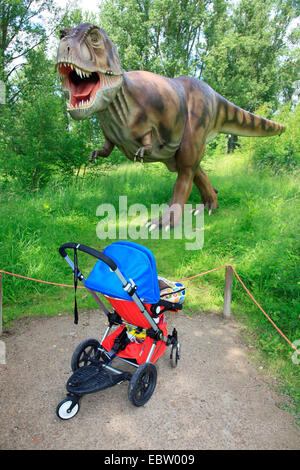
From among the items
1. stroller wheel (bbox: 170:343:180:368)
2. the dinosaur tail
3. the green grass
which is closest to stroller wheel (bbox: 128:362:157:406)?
stroller wheel (bbox: 170:343:180:368)

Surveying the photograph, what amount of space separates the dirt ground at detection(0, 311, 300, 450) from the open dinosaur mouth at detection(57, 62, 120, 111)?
8.17ft

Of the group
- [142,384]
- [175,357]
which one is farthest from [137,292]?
[175,357]

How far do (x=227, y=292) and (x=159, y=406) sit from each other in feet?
5.08

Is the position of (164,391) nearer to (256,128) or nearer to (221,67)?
(256,128)

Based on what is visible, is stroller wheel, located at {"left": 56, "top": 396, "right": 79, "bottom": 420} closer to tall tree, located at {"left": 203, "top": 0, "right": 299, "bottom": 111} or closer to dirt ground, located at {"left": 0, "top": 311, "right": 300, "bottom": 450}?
dirt ground, located at {"left": 0, "top": 311, "right": 300, "bottom": 450}

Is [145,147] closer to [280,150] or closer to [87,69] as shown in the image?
[87,69]

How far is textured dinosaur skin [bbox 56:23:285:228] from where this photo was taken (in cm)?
358

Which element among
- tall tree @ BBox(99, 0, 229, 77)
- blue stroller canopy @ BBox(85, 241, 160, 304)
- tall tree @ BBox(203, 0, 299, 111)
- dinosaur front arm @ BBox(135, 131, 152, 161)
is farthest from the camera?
tall tree @ BBox(203, 0, 299, 111)

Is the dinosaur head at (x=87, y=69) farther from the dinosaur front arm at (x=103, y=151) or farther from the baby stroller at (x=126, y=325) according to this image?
the baby stroller at (x=126, y=325)

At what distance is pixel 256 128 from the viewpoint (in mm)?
6992

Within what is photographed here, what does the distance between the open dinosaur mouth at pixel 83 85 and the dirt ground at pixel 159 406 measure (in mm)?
2489

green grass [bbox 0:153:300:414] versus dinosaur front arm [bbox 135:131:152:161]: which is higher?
dinosaur front arm [bbox 135:131:152:161]
